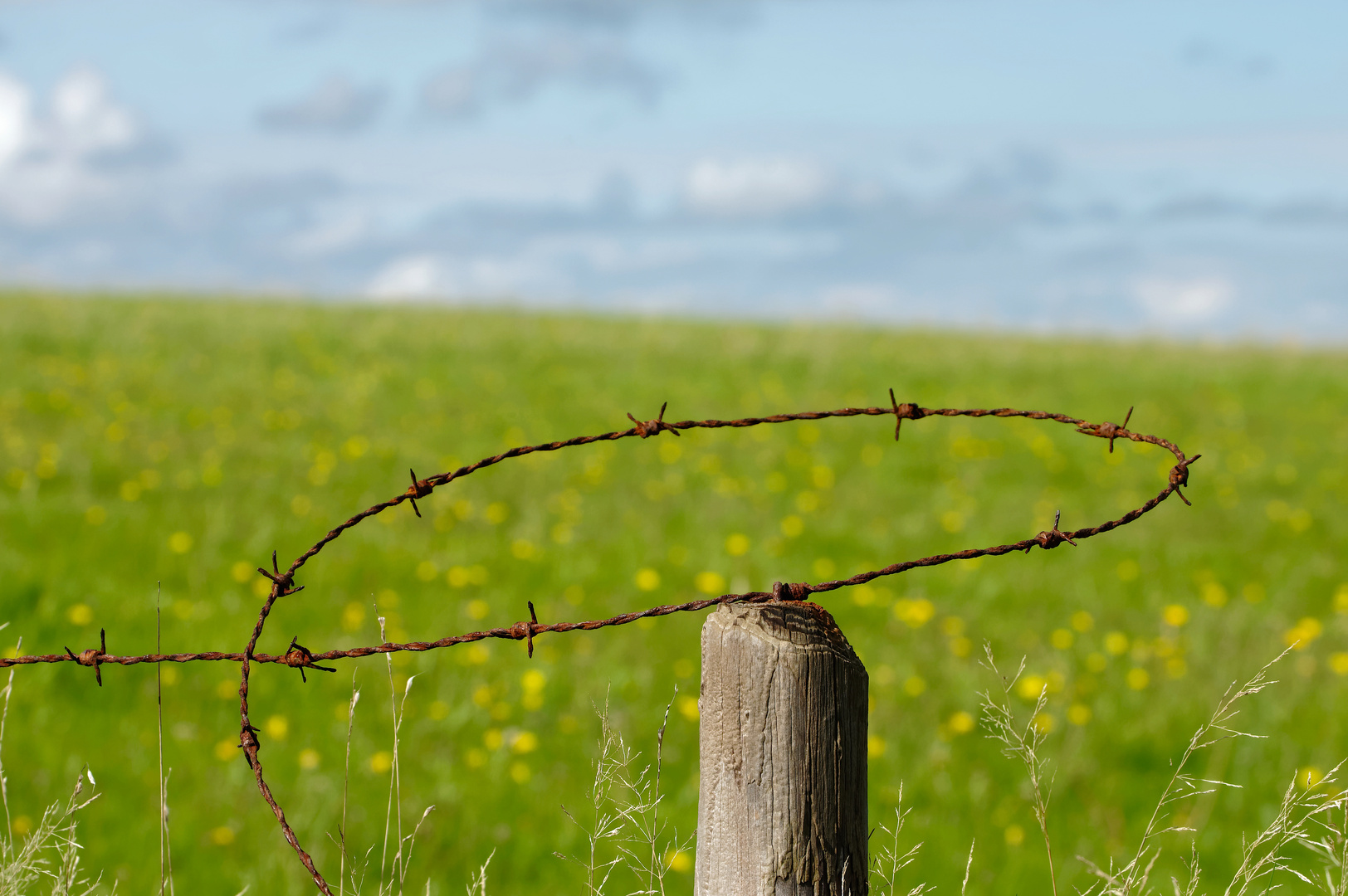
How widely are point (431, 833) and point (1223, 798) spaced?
3.00 m

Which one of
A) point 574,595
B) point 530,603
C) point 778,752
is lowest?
point 574,595

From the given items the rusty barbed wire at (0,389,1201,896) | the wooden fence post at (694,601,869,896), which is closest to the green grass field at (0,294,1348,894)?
the rusty barbed wire at (0,389,1201,896)

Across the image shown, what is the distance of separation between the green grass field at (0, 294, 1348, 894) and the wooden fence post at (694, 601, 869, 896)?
0.94 metres

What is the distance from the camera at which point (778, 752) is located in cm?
148

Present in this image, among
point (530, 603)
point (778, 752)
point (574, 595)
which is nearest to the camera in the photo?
point (778, 752)

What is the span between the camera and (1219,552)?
7.00 m

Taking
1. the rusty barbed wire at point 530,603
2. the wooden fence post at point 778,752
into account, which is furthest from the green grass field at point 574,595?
the wooden fence post at point 778,752

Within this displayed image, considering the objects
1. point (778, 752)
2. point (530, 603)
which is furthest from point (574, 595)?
point (778, 752)

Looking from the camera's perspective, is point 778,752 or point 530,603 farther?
point 530,603

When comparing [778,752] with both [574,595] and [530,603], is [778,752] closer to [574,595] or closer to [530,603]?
[530,603]

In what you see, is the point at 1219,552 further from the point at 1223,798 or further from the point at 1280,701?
the point at 1223,798

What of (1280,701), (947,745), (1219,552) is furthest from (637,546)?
(1219,552)

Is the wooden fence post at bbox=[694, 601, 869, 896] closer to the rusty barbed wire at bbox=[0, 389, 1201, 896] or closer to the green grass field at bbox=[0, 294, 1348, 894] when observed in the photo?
the rusty barbed wire at bbox=[0, 389, 1201, 896]

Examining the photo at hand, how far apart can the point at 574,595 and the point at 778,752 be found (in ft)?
13.3
